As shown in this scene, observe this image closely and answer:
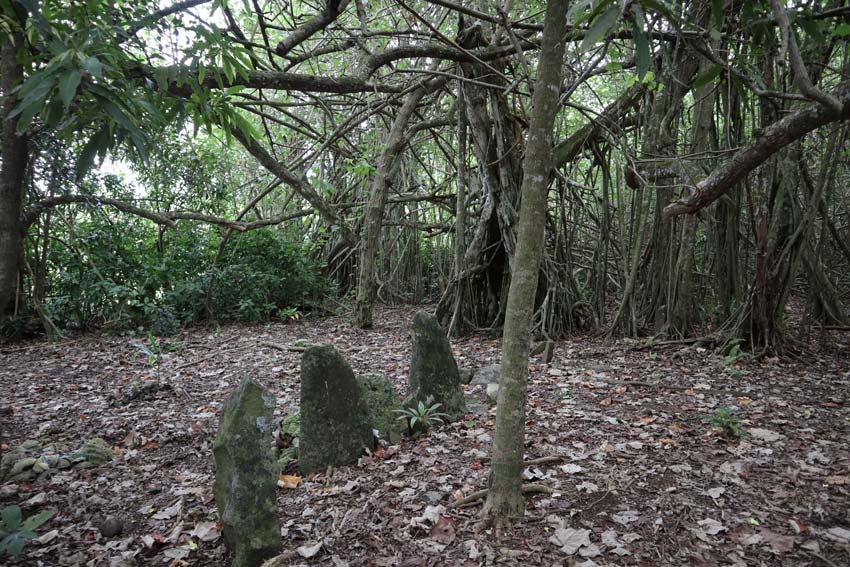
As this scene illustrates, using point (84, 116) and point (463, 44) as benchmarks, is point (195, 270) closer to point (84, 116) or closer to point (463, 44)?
point (463, 44)

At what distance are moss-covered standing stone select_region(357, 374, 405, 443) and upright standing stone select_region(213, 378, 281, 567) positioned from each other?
1033 mm

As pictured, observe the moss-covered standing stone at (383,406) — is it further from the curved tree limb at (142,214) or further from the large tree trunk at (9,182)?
the curved tree limb at (142,214)

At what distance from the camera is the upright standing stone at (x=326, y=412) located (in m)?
2.92

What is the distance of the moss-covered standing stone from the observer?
10.8 ft

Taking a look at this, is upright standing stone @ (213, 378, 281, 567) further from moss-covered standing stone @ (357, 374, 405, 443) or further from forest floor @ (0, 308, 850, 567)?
moss-covered standing stone @ (357, 374, 405, 443)

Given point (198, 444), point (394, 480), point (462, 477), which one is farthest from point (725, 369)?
point (198, 444)

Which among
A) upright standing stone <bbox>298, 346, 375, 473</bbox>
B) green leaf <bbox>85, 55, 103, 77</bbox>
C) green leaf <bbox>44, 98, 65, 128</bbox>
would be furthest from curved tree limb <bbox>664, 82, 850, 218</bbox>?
green leaf <bbox>44, 98, 65, 128</bbox>

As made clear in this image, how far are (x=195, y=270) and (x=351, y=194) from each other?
10.2 ft

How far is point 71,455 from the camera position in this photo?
3.08m

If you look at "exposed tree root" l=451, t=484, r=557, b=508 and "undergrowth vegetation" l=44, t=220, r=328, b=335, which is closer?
"exposed tree root" l=451, t=484, r=557, b=508

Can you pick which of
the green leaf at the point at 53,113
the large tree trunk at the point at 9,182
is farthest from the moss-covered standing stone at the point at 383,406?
the green leaf at the point at 53,113

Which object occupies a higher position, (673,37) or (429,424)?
(673,37)

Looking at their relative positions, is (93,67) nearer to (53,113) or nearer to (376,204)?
(53,113)

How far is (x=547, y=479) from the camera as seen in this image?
2.56 meters
